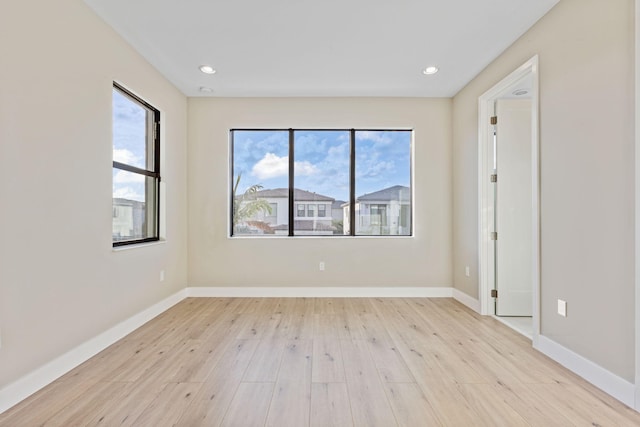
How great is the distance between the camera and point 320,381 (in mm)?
2047

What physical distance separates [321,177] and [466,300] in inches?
94.8

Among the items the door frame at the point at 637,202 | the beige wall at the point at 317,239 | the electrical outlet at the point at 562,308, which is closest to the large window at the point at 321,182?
the beige wall at the point at 317,239

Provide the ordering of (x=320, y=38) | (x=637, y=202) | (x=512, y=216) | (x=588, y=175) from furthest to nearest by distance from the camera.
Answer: (x=512, y=216) → (x=320, y=38) → (x=588, y=175) → (x=637, y=202)

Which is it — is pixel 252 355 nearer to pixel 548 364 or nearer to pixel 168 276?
pixel 168 276

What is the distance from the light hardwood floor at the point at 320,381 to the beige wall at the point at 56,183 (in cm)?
37

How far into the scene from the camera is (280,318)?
130 inches

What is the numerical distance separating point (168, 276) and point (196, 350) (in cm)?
144

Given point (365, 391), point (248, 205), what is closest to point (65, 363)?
point (365, 391)

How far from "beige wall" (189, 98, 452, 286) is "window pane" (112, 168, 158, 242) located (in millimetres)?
722

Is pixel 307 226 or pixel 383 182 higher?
pixel 383 182

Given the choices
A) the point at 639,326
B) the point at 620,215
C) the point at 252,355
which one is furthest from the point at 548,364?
the point at 252,355

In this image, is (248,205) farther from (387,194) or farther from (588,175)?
(588,175)

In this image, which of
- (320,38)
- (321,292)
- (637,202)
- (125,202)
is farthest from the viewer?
(321,292)

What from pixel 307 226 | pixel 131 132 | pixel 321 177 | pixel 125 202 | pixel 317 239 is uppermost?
pixel 131 132
